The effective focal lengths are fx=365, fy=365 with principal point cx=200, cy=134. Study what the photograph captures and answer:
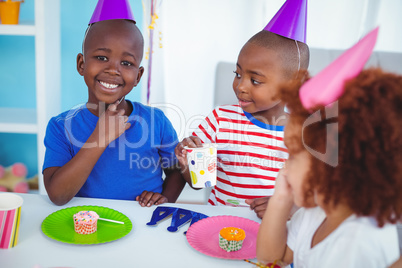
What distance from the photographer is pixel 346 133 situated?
1.83 feet

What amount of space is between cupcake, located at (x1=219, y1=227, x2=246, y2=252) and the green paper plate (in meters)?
0.23

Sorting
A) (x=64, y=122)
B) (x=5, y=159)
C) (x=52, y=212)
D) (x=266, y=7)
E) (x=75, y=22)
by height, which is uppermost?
(x=266, y=7)

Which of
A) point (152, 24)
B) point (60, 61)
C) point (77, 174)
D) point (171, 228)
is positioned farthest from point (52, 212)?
point (152, 24)

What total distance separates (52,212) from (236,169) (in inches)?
25.4

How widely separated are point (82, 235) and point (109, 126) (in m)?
0.36

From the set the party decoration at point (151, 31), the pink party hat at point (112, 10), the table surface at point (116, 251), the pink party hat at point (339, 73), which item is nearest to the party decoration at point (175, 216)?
the table surface at point (116, 251)

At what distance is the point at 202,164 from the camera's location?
100cm

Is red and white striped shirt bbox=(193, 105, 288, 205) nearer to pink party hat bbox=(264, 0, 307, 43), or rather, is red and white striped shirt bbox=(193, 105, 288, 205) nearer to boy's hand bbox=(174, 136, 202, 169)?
boy's hand bbox=(174, 136, 202, 169)

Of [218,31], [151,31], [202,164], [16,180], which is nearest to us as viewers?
[202,164]

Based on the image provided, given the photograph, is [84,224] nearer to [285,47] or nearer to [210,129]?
[210,129]

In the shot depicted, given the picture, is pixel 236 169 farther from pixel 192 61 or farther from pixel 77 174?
pixel 192 61

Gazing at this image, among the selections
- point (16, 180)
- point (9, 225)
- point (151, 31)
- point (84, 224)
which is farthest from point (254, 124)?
point (16, 180)

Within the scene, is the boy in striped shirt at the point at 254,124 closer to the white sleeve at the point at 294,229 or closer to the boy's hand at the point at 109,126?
the boy's hand at the point at 109,126

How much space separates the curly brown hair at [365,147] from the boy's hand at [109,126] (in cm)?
66
